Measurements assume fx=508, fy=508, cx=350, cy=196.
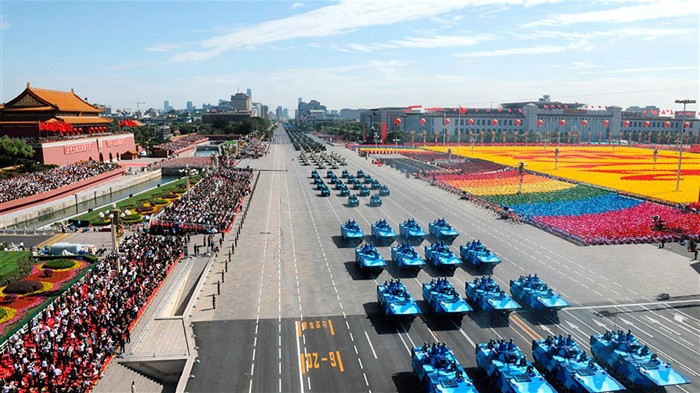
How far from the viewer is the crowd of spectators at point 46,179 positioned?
56153 mm

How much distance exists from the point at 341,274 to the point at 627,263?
2008cm

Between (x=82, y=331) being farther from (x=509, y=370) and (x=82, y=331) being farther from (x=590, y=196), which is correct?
(x=590, y=196)

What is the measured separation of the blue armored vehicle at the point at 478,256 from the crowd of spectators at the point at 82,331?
19.9m

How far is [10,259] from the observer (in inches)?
1335

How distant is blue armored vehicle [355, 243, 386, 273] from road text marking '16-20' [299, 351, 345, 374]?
32.7 ft

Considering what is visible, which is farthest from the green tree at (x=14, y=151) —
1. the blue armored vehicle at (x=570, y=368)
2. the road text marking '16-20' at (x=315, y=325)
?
the blue armored vehicle at (x=570, y=368)

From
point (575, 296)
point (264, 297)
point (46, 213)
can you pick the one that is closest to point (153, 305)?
point (264, 297)

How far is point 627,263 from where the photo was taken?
35.5 metres

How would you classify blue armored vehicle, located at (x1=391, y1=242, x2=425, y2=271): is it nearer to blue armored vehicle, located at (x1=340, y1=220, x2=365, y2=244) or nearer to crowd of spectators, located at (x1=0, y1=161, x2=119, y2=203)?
blue armored vehicle, located at (x1=340, y1=220, x2=365, y2=244)

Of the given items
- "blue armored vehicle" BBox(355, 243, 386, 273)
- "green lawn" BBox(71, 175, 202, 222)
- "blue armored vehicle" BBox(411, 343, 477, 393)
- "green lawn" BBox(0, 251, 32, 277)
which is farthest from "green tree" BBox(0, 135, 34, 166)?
"blue armored vehicle" BBox(411, 343, 477, 393)

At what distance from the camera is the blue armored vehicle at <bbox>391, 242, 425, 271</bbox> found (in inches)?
1271

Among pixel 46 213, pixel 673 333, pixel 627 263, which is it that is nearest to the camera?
pixel 673 333

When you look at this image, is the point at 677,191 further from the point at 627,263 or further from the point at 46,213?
the point at 46,213

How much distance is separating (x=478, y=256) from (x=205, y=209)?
26.5 meters
